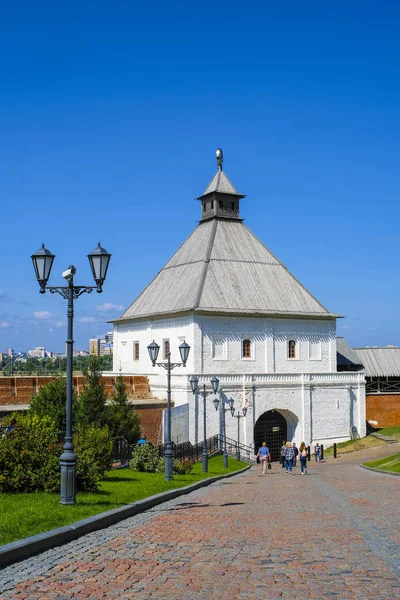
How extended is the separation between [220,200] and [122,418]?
22.5 metres

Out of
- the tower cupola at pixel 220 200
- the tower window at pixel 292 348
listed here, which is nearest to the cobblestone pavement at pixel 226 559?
the tower window at pixel 292 348

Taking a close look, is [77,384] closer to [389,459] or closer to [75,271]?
[389,459]

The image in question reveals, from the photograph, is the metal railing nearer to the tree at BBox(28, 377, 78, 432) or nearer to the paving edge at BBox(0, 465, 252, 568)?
the tree at BBox(28, 377, 78, 432)

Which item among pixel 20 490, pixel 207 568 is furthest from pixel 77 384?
pixel 207 568

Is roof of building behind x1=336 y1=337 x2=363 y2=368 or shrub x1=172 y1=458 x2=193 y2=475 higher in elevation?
roof of building behind x1=336 y1=337 x2=363 y2=368

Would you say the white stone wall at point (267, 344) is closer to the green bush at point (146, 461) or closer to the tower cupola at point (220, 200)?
the tower cupola at point (220, 200)

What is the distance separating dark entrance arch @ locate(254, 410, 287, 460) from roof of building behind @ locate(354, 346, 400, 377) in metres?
10.5

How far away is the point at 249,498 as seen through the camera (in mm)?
17812

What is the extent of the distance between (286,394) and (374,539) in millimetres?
37665

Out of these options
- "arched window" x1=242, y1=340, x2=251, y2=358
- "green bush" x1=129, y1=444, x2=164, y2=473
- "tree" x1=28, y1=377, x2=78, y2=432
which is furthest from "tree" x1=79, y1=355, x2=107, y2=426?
"green bush" x1=129, y1=444, x2=164, y2=473

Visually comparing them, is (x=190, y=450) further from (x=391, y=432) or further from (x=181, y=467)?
(x=391, y=432)

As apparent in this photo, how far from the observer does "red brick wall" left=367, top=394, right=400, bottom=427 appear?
54938 mm

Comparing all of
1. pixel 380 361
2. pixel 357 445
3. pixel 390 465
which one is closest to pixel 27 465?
pixel 390 465

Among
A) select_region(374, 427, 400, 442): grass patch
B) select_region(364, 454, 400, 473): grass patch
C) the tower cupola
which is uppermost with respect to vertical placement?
the tower cupola
